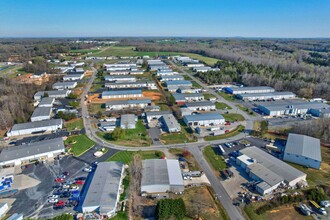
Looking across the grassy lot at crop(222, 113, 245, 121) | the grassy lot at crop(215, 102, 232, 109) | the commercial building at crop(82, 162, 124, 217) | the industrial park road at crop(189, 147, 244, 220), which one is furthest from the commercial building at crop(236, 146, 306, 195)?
the grassy lot at crop(215, 102, 232, 109)

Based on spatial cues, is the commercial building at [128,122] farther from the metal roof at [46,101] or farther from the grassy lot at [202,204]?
the metal roof at [46,101]

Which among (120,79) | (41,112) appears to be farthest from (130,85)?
(41,112)

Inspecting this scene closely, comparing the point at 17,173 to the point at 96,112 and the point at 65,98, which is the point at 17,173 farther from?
the point at 65,98

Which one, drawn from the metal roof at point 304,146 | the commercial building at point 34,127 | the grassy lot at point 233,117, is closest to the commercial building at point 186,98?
the grassy lot at point 233,117

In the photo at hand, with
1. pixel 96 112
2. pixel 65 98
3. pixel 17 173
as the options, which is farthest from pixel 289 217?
pixel 65 98

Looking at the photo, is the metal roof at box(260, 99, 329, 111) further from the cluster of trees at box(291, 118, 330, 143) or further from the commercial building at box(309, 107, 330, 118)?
the cluster of trees at box(291, 118, 330, 143)
